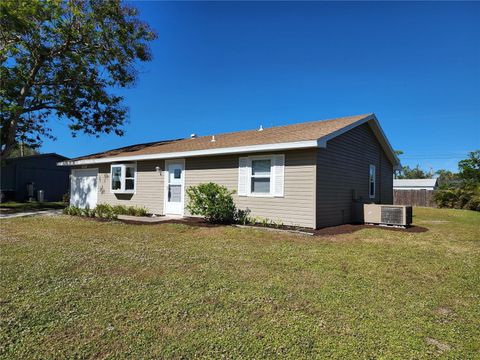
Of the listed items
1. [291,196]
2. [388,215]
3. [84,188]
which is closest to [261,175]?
[291,196]

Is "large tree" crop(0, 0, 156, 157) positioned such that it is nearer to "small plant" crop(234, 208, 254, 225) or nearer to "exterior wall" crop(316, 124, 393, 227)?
"small plant" crop(234, 208, 254, 225)

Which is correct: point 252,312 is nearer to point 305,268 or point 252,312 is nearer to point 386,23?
point 305,268

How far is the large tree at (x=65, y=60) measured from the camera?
51.0ft

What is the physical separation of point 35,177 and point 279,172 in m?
22.9

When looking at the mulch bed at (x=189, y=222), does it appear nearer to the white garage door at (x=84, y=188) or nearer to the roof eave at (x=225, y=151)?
the roof eave at (x=225, y=151)

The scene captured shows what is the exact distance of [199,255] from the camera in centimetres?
587

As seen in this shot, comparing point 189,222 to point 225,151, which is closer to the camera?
point 189,222

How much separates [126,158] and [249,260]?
1018 cm

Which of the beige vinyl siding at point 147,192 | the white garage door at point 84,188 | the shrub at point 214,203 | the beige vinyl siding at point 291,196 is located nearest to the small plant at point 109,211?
the beige vinyl siding at point 147,192

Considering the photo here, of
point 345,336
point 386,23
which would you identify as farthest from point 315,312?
point 386,23

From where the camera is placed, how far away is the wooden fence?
26.1 meters

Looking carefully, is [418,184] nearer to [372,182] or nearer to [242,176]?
[372,182]

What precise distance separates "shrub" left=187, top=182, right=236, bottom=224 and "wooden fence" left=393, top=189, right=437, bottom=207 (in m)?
22.2

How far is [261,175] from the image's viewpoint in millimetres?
10164
